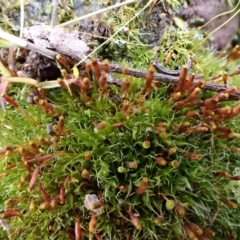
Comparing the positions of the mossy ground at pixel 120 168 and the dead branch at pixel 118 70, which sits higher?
the dead branch at pixel 118 70

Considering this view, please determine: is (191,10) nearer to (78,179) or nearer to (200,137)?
(200,137)

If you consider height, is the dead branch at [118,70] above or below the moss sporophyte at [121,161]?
above

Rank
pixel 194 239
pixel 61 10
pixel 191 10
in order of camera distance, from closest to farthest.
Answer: pixel 194 239, pixel 61 10, pixel 191 10

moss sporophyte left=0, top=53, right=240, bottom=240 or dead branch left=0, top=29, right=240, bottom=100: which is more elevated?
dead branch left=0, top=29, right=240, bottom=100

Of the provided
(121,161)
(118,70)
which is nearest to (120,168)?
(121,161)

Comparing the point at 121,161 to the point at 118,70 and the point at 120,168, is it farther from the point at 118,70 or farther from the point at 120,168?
the point at 118,70

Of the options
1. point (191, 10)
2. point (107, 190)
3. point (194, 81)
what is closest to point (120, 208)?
point (107, 190)

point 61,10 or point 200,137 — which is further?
point 61,10

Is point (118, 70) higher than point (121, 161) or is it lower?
higher
